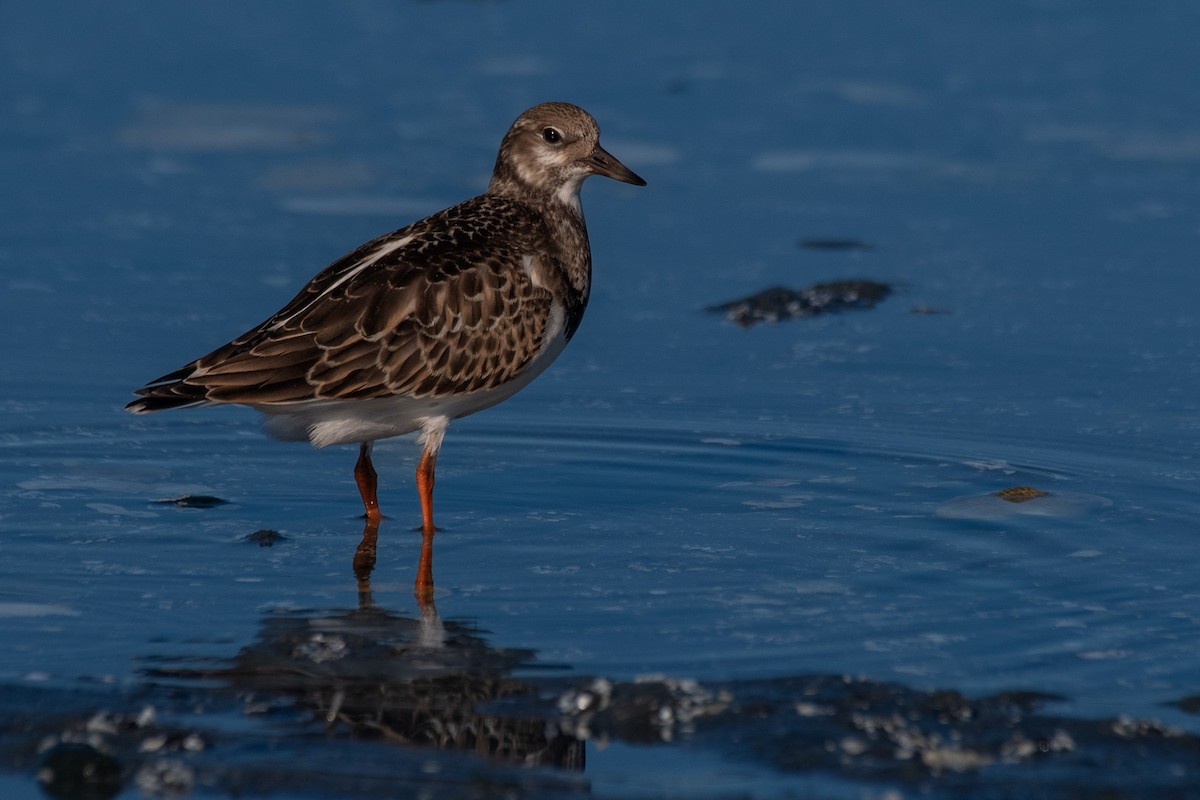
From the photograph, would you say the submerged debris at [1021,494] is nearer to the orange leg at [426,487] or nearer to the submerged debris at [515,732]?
the submerged debris at [515,732]

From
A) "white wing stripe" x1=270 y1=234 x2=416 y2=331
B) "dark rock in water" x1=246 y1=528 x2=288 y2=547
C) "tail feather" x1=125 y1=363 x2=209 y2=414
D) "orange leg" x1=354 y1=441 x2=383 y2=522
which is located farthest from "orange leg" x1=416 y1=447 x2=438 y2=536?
"tail feather" x1=125 y1=363 x2=209 y2=414

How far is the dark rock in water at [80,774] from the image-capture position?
20.0ft

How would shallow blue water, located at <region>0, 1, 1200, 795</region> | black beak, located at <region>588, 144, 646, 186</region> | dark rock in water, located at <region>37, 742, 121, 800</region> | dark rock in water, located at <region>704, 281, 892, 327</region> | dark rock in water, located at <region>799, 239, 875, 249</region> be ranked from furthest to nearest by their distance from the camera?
dark rock in water, located at <region>799, 239, 875, 249</region>
dark rock in water, located at <region>704, 281, 892, 327</region>
black beak, located at <region>588, 144, 646, 186</region>
shallow blue water, located at <region>0, 1, 1200, 795</region>
dark rock in water, located at <region>37, 742, 121, 800</region>

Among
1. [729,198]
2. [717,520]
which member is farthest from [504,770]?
[729,198]

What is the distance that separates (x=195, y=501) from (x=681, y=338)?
3.90m

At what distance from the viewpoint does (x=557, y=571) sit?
835cm

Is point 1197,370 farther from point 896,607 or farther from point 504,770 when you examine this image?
point 504,770

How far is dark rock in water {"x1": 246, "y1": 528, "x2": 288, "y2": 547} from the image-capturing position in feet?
28.8

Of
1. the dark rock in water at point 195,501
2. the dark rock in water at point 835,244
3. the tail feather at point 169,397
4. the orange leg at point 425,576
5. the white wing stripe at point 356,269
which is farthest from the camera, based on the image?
the dark rock in water at point 835,244

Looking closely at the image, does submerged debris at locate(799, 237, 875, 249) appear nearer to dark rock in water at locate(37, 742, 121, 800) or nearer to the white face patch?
the white face patch

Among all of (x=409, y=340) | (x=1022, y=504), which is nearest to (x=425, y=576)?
(x=409, y=340)

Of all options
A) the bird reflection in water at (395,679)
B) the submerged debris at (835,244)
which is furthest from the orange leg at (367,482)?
the submerged debris at (835,244)

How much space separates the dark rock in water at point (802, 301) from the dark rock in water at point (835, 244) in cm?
83

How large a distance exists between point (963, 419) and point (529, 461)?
2564mm
